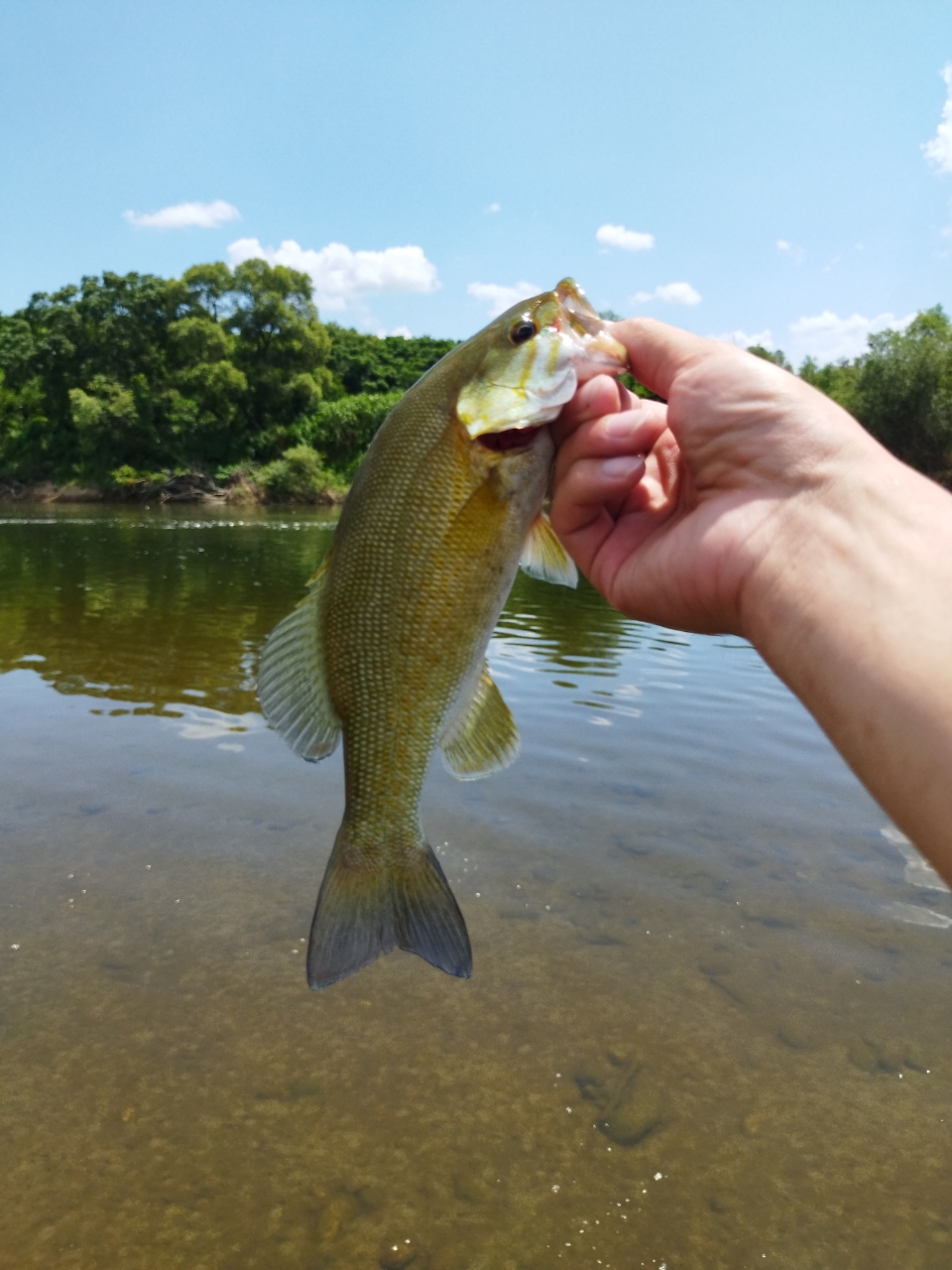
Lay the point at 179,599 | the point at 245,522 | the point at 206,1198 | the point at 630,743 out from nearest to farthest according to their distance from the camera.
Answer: the point at 206,1198, the point at 630,743, the point at 179,599, the point at 245,522

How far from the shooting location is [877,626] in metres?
1.84

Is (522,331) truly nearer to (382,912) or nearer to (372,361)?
(382,912)

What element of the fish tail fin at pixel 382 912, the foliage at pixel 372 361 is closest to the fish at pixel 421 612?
the fish tail fin at pixel 382 912

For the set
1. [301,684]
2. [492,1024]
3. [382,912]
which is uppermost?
[301,684]

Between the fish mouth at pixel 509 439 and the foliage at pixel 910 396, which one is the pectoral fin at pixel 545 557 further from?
the foliage at pixel 910 396

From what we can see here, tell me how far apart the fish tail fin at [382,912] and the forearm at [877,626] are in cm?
103

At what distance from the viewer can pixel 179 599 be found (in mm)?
17500

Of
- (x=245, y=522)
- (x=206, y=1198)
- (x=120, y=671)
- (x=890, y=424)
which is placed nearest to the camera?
(x=206, y=1198)

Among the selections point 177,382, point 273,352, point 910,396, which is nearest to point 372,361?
point 273,352

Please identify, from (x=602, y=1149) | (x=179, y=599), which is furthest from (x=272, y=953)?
(x=179, y=599)

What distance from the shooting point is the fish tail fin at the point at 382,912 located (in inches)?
87.6

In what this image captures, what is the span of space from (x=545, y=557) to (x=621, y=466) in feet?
1.20

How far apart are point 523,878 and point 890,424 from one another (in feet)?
162

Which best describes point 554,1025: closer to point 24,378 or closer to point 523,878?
point 523,878
